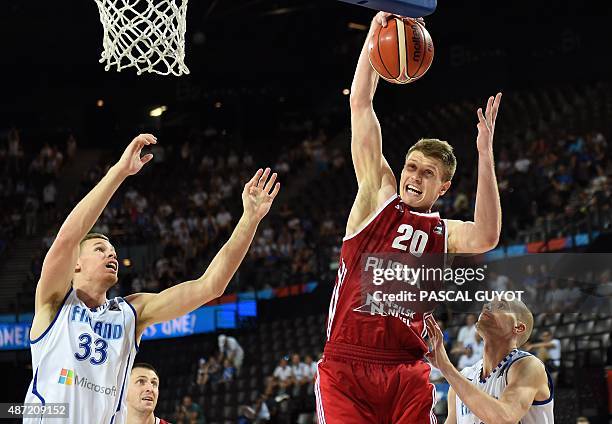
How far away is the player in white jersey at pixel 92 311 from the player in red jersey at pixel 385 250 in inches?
23.0

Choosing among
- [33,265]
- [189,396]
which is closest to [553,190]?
[189,396]

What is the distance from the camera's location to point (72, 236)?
4.11 metres

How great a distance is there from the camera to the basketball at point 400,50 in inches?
189

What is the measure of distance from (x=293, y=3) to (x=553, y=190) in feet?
32.2

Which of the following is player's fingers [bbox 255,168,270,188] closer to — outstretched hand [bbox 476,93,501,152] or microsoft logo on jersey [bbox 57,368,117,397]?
outstretched hand [bbox 476,93,501,152]

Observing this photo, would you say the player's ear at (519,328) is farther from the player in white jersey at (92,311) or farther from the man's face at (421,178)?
the player in white jersey at (92,311)

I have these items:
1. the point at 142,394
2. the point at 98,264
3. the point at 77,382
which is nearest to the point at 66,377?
the point at 77,382

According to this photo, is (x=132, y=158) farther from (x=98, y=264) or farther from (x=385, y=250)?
(x=385, y=250)

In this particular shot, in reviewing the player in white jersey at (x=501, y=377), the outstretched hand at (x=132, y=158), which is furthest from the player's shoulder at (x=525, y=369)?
the outstretched hand at (x=132, y=158)

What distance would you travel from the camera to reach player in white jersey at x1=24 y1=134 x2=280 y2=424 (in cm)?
414

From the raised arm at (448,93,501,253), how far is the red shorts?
0.67m

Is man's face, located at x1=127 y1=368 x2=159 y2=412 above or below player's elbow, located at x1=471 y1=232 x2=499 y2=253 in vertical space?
below

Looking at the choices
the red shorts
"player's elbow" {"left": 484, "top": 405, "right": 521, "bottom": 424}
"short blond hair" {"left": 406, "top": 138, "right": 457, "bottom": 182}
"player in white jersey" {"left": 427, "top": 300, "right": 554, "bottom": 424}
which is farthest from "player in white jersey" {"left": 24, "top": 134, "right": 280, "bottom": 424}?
"player's elbow" {"left": 484, "top": 405, "right": 521, "bottom": 424}

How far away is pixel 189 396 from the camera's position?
14258 millimetres
